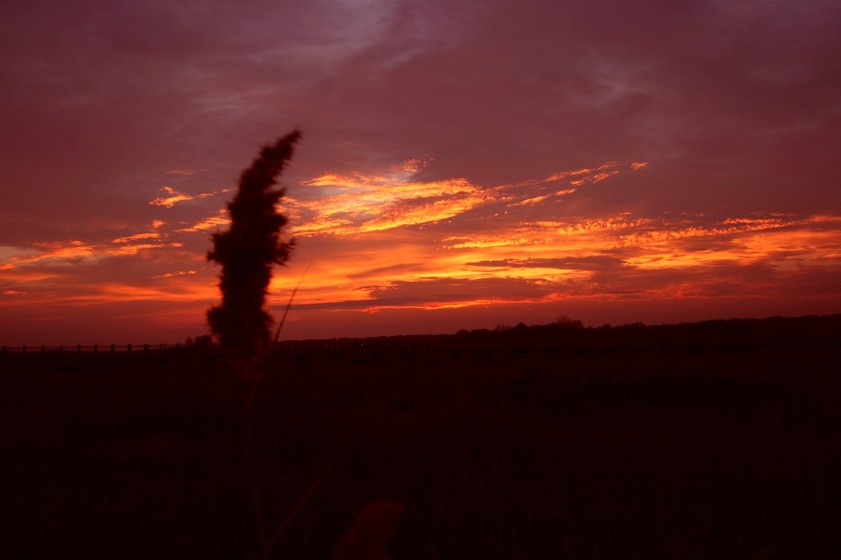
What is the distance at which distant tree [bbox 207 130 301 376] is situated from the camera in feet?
4.73

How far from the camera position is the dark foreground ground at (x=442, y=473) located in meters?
5.68

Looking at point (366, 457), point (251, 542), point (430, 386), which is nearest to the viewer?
point (251, 542)

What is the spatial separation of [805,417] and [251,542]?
12451 mm

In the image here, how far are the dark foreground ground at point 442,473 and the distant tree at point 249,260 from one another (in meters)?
0.13

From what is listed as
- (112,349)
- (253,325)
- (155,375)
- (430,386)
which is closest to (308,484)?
(253,325)

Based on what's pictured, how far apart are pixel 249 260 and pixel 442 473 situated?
24.1 ft

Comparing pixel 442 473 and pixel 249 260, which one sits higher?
pixel 249 260

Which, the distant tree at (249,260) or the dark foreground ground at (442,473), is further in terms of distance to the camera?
the dark foreground ground at (442,473)

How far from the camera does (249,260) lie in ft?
4.91

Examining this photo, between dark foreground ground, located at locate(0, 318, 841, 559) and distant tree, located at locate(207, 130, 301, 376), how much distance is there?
125mm

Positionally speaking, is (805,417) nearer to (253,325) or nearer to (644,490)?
(644,490)

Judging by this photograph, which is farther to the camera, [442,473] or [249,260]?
[442,473]

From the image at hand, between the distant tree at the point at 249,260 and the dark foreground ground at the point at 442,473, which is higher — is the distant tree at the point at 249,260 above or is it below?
above

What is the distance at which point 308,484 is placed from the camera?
7930mm
